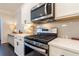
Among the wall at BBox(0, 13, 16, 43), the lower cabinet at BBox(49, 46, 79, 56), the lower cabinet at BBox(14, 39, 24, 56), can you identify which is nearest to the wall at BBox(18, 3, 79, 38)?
the lower cabinet at BBox(49, 46, 79, 56)

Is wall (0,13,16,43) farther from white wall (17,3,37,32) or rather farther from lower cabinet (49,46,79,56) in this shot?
lower cabinet (49,46,79,56)

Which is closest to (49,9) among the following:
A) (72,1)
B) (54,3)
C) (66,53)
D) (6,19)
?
(54,3)

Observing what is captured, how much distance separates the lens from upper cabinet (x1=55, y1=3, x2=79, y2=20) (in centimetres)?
167

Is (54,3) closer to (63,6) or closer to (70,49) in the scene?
(63,6)

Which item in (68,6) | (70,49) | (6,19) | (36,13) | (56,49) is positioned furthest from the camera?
(6,19)

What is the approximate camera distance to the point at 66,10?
1.84m

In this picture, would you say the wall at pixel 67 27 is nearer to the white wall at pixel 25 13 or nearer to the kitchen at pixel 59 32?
the kitchen at pixel 59 32

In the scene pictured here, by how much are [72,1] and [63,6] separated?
24 centimetres

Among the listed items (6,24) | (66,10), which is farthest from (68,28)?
(6,24)

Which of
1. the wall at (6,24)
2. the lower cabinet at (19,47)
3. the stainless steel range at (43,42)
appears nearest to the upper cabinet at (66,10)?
the stainless steel range at (43,42)

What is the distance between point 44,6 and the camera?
2471mm

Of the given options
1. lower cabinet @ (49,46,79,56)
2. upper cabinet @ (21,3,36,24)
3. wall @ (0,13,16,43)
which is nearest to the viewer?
lower cabinet @ (49,46,79,56)

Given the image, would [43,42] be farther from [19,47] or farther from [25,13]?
[25,13]

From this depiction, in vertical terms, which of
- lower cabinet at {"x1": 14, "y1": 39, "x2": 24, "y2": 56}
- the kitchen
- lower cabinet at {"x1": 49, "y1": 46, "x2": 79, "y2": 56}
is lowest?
lower cabinet at {"x1": 14, "y1": 39, "x2": 24, "y2": 56}
